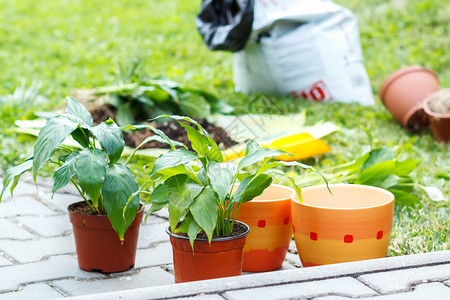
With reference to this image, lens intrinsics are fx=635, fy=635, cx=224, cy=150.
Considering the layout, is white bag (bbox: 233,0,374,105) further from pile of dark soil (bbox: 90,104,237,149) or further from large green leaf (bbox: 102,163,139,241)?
large green leaf (bbox: 102,163,139,241)

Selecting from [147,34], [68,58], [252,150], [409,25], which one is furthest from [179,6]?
[252,150]

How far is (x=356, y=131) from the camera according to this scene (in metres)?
3.83

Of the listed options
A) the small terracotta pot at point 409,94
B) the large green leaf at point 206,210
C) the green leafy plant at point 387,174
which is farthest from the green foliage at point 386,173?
the small terracotta pot at point 409,94

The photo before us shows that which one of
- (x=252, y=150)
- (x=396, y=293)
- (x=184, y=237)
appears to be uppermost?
(x=252, y=150)

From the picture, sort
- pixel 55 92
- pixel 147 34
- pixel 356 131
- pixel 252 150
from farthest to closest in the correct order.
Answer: pixel 147 34, pixel 55 92, pixel 356 131, pixel 252 150

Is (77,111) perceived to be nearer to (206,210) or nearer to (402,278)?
(206,210)

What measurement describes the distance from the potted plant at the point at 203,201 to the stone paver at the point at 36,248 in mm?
576

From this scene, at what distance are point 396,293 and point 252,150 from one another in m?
0.57

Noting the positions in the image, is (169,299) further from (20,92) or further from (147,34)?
(147,34)

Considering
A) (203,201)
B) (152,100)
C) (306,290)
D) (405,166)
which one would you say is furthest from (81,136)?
(152,100)

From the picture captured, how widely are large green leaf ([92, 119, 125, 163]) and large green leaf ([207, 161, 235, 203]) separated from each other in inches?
10.9

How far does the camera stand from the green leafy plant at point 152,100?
3873 millimetres

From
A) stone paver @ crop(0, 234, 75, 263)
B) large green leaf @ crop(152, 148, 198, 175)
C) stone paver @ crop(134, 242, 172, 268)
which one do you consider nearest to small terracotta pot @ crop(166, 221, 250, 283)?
large green leaf @ crop(152, 148, 198, 175)

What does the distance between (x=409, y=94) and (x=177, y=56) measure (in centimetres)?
280
